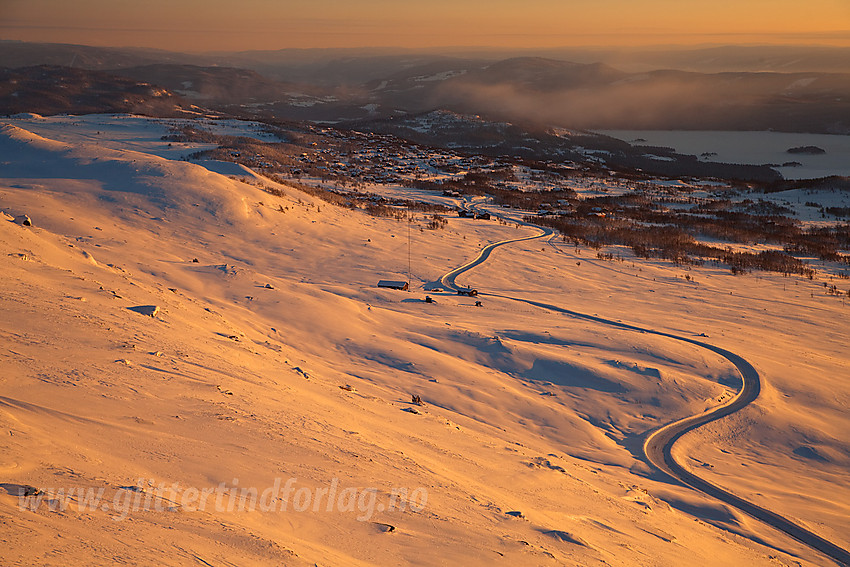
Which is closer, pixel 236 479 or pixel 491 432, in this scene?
pixel 236 479

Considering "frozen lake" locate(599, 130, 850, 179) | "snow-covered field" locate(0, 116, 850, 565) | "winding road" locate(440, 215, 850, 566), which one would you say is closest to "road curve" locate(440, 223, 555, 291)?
"snow-covered field" locate(0, 116, 850, 565)

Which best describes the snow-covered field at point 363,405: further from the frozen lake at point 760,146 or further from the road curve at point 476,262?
the frozen lake at point 760,146

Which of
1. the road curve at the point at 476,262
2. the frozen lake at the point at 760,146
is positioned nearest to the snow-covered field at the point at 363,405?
the road curve at the point at 476,262

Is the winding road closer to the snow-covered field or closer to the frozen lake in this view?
the snow-covered field

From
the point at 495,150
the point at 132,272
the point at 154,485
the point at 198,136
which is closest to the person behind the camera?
the point at 154,485

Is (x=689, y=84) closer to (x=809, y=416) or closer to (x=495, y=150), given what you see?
(x=495, y=150)

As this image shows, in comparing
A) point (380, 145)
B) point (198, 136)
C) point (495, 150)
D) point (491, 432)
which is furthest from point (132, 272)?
point (495, 150)
